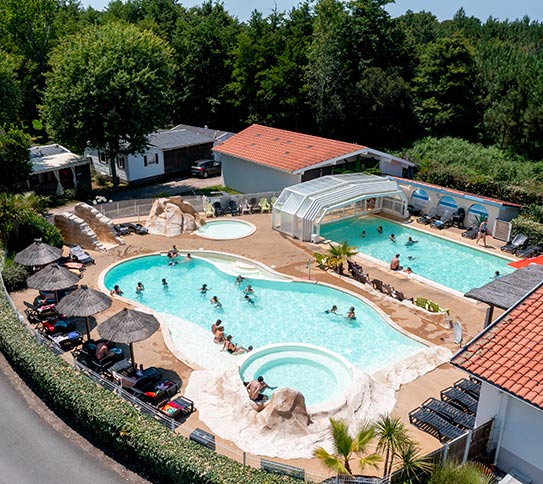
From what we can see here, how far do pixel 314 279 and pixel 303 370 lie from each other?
7700 millimetres

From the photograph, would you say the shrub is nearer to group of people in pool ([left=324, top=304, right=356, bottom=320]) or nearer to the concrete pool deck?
the concrete pool deck

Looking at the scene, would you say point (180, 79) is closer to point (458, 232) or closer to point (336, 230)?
point (336, 230)

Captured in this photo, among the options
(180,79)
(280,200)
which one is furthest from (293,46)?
(280,200)

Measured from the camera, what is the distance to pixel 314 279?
89.7 ft

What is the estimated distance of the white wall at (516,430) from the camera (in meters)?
13.7

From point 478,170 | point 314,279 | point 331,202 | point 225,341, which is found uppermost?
point 478,170

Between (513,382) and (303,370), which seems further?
(303,370)

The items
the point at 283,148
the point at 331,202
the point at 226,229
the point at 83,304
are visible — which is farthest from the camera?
the point at 283,148

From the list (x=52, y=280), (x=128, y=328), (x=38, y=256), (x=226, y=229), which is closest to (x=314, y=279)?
(x=226, y=229)

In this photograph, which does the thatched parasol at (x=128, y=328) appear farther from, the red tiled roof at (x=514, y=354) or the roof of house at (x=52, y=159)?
the roof of house at (x=52, y=159)

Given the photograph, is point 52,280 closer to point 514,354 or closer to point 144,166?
point 514,354

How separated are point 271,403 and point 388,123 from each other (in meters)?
39.4

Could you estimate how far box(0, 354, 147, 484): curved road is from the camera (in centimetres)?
1446

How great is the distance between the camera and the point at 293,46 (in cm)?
5369
